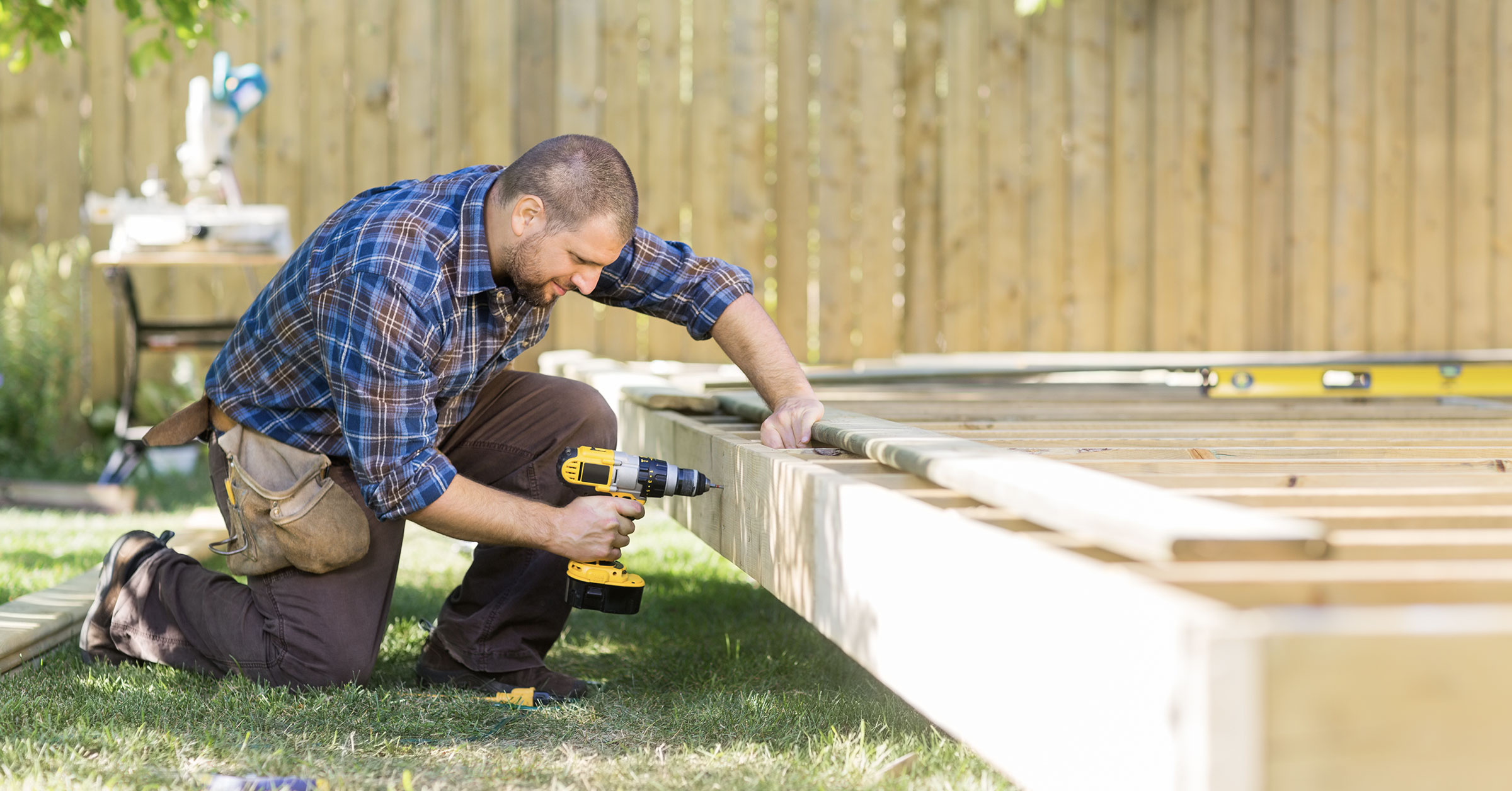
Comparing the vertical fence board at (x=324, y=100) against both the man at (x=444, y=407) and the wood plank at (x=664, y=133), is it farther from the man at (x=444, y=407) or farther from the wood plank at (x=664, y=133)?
the man at (x=444, y=407)

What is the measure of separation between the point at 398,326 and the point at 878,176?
4.28 metres

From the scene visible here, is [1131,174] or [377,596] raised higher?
[1131,174]

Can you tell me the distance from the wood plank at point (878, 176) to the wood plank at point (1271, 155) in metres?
1.93

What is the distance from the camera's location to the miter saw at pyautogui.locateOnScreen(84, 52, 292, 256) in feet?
16.0

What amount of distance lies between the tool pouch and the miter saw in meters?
2.60

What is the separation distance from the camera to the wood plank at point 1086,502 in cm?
114

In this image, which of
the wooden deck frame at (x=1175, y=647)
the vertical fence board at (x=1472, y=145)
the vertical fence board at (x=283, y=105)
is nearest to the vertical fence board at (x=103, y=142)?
the vertical fence board at (x=283, y=105)

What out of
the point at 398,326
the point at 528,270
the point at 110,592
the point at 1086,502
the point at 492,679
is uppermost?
the point at 528,270

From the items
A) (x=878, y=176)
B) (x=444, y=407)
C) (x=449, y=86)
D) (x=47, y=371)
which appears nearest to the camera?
(x=444, y=407)

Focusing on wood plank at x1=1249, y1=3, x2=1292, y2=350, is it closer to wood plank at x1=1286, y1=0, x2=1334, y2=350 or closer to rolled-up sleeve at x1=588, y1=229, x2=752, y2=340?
wood plank at x1=1286, y1=0, x2=1334, y2=350

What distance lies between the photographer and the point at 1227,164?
640 centimetres

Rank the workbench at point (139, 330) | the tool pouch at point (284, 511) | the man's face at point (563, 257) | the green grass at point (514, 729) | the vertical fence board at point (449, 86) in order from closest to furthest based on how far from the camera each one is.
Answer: the green grass at point (514, 729) → the man's face at point (563, 257) → the tool pouch at point (284, 511) → the workbench at point (139, 330) → the vertical fence board at point (449, 86)

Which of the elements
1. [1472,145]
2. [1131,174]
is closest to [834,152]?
[1131,174]

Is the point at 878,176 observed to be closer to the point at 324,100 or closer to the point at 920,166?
the point at 920,166
